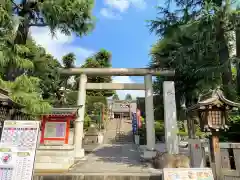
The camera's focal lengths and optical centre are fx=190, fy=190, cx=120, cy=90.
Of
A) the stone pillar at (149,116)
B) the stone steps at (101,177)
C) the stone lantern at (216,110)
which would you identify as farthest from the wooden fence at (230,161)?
the stone pillar at (149,116)

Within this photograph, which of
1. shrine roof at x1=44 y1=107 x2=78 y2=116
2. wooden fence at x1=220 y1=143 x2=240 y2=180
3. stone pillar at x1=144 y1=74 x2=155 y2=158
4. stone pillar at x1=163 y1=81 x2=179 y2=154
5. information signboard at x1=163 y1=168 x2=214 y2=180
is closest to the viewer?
information signboard at x1=163 y1=168 x2=214 y2=180

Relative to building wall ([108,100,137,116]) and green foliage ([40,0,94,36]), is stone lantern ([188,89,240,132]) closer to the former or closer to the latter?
green foliage ([40,0,94,36])

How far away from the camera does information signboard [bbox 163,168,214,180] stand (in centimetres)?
461

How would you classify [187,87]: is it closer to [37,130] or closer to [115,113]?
[37,130]

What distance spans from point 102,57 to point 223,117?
75.0ft

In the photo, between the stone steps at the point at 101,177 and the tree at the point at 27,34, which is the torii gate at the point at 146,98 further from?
the stone steps at the point at 101,177

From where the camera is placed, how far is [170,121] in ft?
32.1

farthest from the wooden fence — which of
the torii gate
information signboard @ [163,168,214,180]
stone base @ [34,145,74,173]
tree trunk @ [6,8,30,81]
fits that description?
tree trunk @ [6,8,30,81]

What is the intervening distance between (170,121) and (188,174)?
5.24 metres

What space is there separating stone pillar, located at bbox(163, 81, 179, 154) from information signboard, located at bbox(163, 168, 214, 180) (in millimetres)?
4456

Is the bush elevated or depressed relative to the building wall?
depressed

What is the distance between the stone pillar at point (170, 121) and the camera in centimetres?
927

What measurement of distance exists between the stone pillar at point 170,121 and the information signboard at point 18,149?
6.63 metres

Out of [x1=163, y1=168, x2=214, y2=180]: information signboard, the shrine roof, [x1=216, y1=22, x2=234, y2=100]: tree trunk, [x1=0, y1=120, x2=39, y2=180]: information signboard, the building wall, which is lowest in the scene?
[x1=163, y1=168, x2=214, y2=180]: information signboard
